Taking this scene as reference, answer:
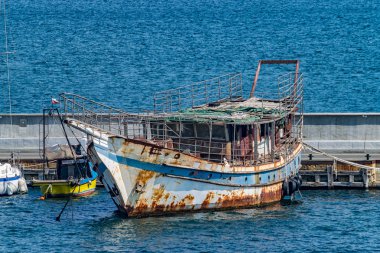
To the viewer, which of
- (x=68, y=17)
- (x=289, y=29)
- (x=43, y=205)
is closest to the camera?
(x=43, y=205)

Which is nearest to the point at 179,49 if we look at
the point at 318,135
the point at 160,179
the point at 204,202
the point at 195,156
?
the point at 318,135

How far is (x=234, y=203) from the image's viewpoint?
65688 millimetres

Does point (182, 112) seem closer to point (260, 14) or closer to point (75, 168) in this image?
point (75, 168)

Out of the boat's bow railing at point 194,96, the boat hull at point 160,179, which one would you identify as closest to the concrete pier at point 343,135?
the boat's bow railing at point 194,96

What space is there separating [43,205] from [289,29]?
105033 mm

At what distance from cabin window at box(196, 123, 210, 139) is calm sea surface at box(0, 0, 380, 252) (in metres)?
3.90

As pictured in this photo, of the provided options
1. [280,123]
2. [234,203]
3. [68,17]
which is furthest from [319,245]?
[68,17]

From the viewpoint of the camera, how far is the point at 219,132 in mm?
66000

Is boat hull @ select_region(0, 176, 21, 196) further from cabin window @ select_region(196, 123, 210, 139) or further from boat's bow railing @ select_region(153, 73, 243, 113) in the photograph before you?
cabin window @ select_region(196, 123, 210, 139)

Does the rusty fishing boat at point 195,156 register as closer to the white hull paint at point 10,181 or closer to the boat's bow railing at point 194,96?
the boat's bow railing at point 194,96

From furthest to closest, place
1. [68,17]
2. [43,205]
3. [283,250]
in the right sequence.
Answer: [68,17]
[43,205]
[283,250]

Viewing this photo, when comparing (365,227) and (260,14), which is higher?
(260,14)

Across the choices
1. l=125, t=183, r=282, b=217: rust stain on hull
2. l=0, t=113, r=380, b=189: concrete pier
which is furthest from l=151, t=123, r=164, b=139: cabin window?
l=0, t=113, r=380, b=189: concrete pier

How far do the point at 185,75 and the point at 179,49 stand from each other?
19.4 metres
